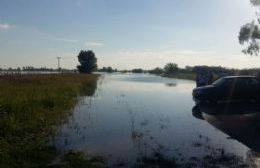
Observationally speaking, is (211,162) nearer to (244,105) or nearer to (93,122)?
(93,122)

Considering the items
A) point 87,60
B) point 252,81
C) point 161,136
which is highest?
point 87,60

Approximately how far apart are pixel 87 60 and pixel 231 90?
10012cm

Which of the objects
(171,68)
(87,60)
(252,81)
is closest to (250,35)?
(252,81)

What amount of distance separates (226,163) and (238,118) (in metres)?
7.88

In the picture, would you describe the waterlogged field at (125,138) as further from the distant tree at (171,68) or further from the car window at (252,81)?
the distant tree at (171,68)

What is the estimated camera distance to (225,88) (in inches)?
851

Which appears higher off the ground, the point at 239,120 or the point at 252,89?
the point at 252,89

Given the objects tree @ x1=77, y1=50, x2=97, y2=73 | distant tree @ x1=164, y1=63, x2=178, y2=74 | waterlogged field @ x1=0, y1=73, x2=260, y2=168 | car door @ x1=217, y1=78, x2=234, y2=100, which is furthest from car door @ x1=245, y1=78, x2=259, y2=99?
distant tree @ x1=164, y1=63, x2=178, y2=74

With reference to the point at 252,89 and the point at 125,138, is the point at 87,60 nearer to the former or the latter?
the point at 252,89

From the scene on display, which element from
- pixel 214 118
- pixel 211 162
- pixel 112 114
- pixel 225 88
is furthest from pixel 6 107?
pixel 225 88

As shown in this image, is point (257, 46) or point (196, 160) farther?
point (257, 46)

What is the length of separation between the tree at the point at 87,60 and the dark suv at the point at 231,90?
98.6m

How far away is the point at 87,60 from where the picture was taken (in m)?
120

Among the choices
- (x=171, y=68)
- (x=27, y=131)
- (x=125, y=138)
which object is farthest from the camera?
(x=171, y=68)
